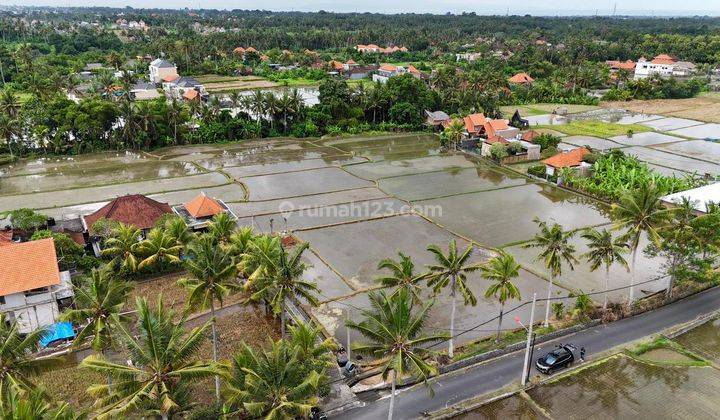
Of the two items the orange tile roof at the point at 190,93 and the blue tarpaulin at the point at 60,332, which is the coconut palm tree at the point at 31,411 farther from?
the orange tile roof at the point at 190,93

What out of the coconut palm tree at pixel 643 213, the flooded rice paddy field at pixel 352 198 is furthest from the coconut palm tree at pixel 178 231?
the coconut palm tree at pixel 643 213

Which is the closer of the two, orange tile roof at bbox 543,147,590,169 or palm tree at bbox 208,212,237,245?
palm tree at bbox 208,212,237,245

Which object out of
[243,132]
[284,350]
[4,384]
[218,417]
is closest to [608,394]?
[284,350]

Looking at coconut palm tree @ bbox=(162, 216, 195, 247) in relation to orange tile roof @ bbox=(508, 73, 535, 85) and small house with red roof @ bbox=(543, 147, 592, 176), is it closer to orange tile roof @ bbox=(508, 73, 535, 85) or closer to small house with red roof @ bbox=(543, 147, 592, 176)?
small house with red roof @ bbox=(543, 147, 592, 176)

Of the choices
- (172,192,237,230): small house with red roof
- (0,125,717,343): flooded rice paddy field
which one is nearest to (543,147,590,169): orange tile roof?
(0,125,717,343): flooded rice paddy field

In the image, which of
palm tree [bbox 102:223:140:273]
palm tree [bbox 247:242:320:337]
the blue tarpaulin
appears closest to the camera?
palm tree [bbox 247:242:320:337]

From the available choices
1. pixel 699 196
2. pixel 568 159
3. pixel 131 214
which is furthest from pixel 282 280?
pixel 568 159
